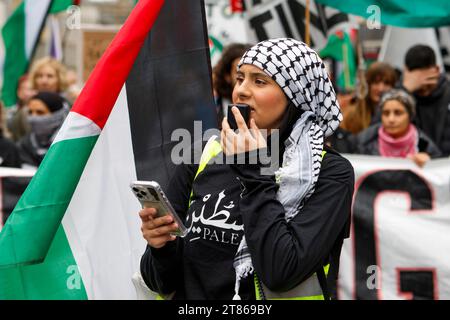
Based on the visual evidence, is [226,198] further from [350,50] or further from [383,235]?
[350,50]

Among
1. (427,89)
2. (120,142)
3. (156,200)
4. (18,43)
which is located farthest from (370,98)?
(156,200)

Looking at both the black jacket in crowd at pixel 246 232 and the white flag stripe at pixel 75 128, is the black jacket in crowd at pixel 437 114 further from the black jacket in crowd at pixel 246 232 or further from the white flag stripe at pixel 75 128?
the black jacket in crowd at pixel 246 232

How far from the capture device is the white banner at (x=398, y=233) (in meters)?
5.23

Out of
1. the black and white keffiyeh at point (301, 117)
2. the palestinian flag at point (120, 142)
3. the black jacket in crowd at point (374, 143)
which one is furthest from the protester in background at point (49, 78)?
the black and white keffiyeh at point (301, 117)

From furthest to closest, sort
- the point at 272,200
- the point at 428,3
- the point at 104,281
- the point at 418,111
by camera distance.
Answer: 1. the point at 418,111
2. the point at 428,3
3. the point at 104,281
4. the point at 272,200

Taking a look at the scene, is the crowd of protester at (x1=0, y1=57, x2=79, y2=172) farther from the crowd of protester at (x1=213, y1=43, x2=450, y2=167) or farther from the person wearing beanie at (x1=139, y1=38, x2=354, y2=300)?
the person wearing beanie at (x1=139, y1=38, x2=354, y2=300)

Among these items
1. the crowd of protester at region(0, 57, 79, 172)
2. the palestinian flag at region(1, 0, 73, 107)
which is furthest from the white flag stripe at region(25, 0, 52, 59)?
the crowd of protester at region(0, 57, 79, 172)

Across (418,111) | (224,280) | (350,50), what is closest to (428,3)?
(418,111)

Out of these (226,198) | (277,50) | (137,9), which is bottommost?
(226,198)

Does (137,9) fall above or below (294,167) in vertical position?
above

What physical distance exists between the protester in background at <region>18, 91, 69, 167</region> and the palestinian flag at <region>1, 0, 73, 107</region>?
4.56ft

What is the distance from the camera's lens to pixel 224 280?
2.76m

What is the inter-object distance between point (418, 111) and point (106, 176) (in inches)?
166

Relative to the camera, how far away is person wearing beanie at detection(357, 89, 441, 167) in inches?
249
